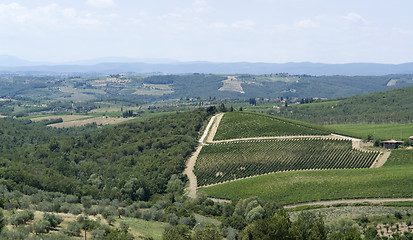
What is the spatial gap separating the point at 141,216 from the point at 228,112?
100964mm

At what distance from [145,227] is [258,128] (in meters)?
84.0

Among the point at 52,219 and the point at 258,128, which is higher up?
the point at 52,219

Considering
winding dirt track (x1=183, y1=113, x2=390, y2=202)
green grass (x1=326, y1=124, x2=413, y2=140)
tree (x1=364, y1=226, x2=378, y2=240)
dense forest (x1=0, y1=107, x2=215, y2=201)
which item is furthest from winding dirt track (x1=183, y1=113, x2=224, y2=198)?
tree (x1=364, y1=226, x2=378, y2=240)

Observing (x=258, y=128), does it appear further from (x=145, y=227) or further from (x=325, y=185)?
(x=145, y=227)

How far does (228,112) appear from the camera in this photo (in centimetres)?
16625

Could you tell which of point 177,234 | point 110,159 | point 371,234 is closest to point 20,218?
point 177,234

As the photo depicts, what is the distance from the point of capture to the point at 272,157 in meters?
117

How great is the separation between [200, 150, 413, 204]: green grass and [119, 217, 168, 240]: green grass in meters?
30.1

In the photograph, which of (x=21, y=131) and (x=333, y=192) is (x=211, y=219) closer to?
(x=333, y=192)

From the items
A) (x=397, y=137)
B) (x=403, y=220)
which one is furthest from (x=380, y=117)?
(x=403, y=220)

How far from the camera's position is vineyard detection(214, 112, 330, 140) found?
135125 millimetres

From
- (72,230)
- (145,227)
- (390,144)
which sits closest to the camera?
(72,230)

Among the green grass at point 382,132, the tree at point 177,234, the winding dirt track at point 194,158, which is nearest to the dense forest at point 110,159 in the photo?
the winding dirt track at point 194,158

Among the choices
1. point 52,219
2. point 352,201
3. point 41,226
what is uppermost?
point 41,226
